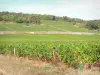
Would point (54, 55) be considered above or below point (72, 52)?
below

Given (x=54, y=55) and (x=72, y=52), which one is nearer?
(x=72, y=52)

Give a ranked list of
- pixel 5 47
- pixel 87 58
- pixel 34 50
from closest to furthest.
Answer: pixel 87 58 → pixel 34 50 → pixel 5 47

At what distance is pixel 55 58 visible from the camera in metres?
→ 21.1

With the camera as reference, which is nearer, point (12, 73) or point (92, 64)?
point (12, 73)

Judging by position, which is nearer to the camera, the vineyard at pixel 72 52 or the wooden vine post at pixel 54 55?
the vineyard at pixel 72 52

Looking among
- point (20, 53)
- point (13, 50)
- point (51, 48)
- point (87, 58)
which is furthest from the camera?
point (13, 50)

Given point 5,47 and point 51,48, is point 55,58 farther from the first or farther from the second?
point 5,47

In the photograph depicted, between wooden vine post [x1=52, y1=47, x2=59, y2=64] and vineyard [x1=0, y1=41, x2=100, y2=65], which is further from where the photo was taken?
wooden vine post [x1=52, y1=47, x2=59, y2=64]

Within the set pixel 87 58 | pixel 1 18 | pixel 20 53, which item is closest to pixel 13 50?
pixel 20 53

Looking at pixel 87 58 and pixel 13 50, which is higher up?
pixel 87 58

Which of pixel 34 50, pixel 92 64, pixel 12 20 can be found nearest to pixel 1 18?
pixel 12 20

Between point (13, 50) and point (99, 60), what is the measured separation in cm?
1490

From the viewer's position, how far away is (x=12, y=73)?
13523 millimetres

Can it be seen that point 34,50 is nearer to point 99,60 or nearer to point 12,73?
point 99,60
